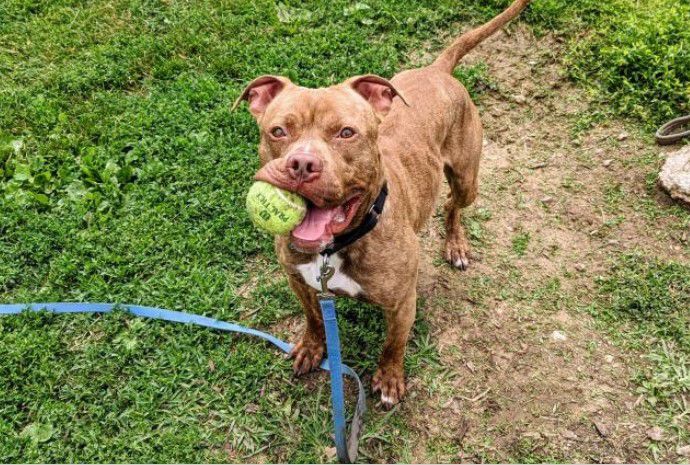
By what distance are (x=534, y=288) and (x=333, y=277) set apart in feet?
6.26

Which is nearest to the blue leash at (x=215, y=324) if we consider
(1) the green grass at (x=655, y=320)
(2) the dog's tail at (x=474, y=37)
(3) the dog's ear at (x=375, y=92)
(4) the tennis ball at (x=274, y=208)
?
(4) the tennis ball at (x=274, y=208)

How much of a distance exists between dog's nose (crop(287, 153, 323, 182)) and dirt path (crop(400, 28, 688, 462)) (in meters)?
1.96

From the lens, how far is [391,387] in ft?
12.8

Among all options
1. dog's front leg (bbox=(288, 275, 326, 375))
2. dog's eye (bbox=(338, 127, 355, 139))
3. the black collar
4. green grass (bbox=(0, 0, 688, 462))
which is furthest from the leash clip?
green grass (bbox=(0, 0, 688, 462))

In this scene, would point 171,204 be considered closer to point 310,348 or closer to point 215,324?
point 215,324

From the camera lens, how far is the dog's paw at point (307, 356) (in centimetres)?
407

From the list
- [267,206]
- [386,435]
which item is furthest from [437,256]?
[267,206]

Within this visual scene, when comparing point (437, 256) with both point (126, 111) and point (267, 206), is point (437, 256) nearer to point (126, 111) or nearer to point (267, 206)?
point (267, 206)

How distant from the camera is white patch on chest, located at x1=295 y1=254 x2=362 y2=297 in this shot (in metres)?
3.29

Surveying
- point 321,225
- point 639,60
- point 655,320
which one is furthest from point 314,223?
point 639,60

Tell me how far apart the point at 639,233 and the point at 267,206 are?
338 centimetres

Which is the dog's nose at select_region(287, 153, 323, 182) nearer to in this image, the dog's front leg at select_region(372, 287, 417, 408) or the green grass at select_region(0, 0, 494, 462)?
the dog's front leg at select_region(372, 287, 417, 408)

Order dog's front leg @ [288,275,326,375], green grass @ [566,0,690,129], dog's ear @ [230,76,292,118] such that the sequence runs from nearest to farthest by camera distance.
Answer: dog's ear @ [230,76,292,118]
dog's front leg @ [288,275,326,375]
green grass @ [566,0,690,129]

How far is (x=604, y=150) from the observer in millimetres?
5293
